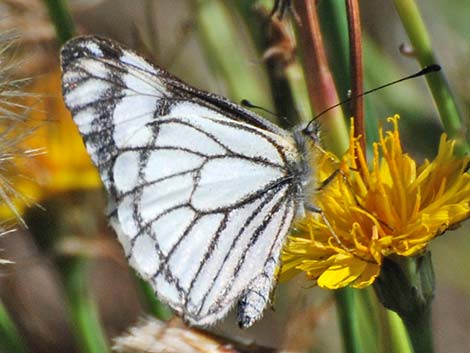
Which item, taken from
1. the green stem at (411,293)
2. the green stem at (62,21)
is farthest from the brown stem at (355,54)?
the green stem at (62,21)

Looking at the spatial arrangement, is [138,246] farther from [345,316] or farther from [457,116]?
[457,116]

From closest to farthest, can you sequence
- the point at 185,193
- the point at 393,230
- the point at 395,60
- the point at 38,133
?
the point at 393,230, the point at 185,193, the point at 38,133, the point at 395,60

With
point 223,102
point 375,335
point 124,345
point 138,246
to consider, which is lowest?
point 375,335

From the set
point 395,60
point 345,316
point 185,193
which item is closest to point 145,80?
point 185,193

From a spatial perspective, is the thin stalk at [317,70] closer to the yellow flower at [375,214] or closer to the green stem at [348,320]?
the yellow flower at [375,214]

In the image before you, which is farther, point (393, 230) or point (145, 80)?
point (145, 80)

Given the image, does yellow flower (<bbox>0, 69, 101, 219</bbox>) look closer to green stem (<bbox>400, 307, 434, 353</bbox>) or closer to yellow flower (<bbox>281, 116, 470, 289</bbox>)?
yellow flower (<bbox>281, 116, 470, 289</bbox>)
